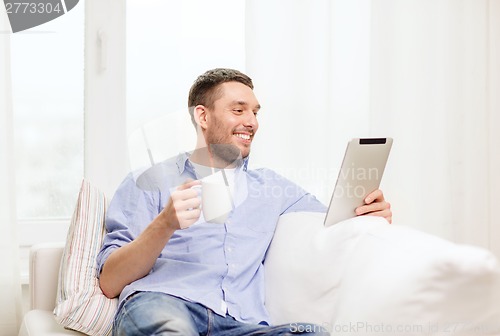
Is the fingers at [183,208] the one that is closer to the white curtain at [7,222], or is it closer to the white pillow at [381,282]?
the white pillow at [381,282]

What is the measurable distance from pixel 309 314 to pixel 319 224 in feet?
0.89

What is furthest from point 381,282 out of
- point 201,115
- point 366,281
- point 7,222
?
point 7,222

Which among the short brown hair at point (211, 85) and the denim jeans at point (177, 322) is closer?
the denim jeans at point (177, 322)

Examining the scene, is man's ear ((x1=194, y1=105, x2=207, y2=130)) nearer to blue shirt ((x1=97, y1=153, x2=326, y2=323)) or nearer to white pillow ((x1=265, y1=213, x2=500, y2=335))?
blue shirt ((x1=97, y1=153, x2=326, y2=323))

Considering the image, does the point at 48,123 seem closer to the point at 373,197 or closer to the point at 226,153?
the point at 226,153

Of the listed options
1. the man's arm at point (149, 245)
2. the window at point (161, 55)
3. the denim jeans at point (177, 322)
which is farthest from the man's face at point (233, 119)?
the window at point (161, 55)

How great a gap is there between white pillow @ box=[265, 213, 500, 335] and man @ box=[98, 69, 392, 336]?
0.10 m

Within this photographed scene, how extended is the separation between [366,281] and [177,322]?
438 mm

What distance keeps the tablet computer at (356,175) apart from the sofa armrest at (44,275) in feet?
2.65

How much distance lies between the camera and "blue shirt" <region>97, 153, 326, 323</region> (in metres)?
1.95

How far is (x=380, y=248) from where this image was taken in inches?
64.6

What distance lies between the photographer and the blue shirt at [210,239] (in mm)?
1945

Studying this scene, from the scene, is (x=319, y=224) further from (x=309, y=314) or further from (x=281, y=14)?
(x=281, y=14)

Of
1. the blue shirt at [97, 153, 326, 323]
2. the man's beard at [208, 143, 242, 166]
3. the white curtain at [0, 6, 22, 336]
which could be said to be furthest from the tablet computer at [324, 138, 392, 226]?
the white curtain at [0, 6, 22, 336]
